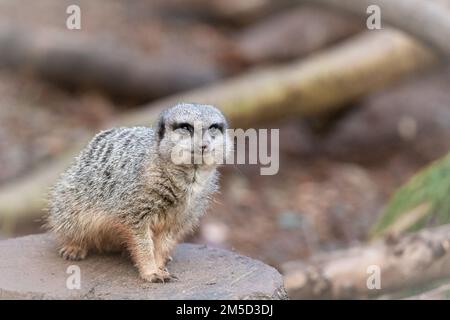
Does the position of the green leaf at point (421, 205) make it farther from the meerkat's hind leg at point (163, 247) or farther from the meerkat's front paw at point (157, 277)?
the meerkat's front paw at point (157, 277)

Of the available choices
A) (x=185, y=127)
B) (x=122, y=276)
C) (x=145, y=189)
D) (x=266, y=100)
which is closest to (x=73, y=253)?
(x=122, y=276)

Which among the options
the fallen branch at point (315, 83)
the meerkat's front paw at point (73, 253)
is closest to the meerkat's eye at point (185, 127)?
the meerkat's front paw at point (73, 253)

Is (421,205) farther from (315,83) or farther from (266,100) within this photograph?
(315,83)

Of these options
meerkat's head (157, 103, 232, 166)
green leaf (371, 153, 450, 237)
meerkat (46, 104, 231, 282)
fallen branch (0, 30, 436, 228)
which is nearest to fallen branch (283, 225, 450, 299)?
Answer: green leaf (371, 153, 450, 237)

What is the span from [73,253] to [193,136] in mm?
1016

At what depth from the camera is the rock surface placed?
3.71 m

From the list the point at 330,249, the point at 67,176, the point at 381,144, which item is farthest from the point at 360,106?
the point at 67,176

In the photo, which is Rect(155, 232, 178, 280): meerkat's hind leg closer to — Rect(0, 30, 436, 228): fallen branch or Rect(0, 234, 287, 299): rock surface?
Rect(0, 234, 287, 299): rock surface

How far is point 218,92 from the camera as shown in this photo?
30.3 feet

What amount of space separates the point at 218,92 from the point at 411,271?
176 inches

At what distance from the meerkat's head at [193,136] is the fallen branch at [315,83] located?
193 inches

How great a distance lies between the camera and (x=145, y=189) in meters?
3.92

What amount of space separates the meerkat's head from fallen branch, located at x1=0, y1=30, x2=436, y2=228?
4.89 meters

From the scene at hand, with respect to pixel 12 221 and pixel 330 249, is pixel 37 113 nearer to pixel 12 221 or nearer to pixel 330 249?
pixel 12 221
